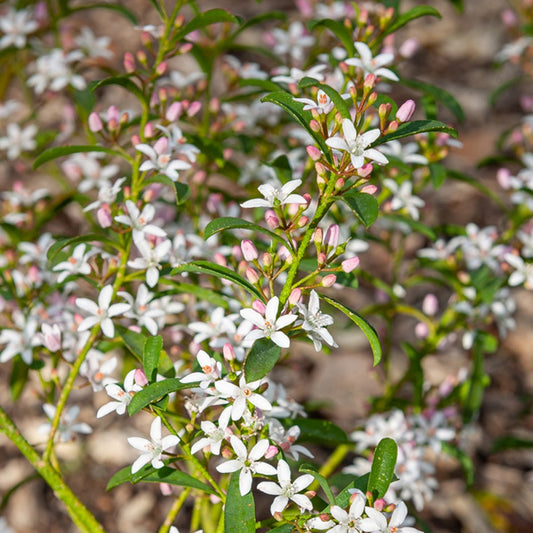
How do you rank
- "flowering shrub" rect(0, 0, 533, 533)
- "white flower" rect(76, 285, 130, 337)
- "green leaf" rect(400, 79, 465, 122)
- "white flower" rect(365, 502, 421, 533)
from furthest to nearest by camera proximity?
"green leaf" rect(400, 79, 465, 122)
"white flower" rect(76, 285, 130, 337)
"flowering shrub" rect(0, 0, 533, 533)
"white flower" rect(365, 502, 421, 533)

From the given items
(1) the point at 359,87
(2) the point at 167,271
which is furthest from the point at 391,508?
(1) the point at 359,87

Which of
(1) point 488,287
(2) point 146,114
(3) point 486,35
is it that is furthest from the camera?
(3) point 486,35

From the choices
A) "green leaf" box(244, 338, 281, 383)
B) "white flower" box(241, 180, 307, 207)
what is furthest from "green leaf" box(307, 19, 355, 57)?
"green leaf" box(244, 338, 281, 383)

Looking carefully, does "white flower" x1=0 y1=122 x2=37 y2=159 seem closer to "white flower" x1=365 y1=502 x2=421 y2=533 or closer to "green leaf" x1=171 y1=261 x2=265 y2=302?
"green leaf" x1=171 y1=261 x2=265 y2=302

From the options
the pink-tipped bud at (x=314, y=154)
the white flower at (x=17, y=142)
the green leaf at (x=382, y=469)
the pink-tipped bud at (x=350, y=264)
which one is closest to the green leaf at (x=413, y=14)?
the pink-tipped bud at (x=314, y=154)

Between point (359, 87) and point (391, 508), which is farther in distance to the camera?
point (359, 87)

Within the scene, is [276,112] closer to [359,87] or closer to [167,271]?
[359,87]
